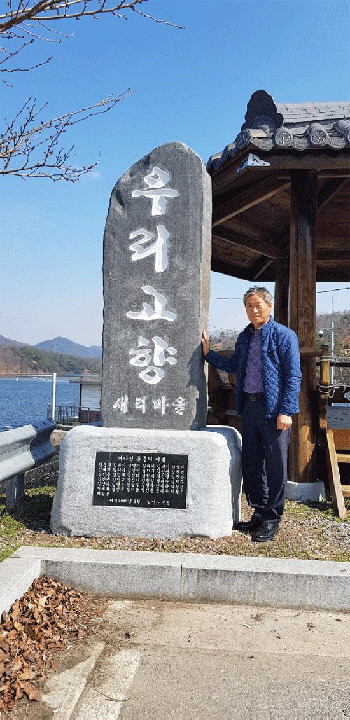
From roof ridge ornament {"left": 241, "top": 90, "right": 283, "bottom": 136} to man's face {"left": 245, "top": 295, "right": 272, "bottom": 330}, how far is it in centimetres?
202

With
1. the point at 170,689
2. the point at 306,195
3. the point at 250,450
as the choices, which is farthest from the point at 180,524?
the point at 306,195

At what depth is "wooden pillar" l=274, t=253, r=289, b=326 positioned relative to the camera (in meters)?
9.95

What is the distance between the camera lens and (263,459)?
16.9 feet

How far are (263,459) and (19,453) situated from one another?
2.38m

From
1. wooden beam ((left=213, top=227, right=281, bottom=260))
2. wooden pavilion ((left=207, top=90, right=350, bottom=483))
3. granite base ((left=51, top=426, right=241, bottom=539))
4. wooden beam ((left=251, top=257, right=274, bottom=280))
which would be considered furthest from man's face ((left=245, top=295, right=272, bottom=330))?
wooden beam ((left=251, top=257, right=274, bottom=280))

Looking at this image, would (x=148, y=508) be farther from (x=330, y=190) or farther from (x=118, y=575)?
(x=330, y=190)

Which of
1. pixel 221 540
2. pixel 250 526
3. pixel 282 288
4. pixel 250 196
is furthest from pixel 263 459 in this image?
pixel 282 288

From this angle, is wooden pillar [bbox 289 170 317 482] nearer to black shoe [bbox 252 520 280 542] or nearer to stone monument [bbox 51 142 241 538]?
stone monument [bbox 51 142 241 538]

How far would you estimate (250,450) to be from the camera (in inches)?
200

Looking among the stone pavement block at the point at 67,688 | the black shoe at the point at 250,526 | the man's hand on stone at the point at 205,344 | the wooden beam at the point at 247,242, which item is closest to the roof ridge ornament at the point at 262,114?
the man's hand on stone at the point at 205,344

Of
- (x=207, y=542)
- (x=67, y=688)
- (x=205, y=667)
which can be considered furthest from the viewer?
(x=207, y=542)

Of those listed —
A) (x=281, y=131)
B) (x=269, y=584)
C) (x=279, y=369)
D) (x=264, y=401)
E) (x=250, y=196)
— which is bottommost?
(x=269, y=584)

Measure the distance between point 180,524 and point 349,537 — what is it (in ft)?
5.16

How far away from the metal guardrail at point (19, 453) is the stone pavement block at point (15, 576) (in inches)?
45.3
